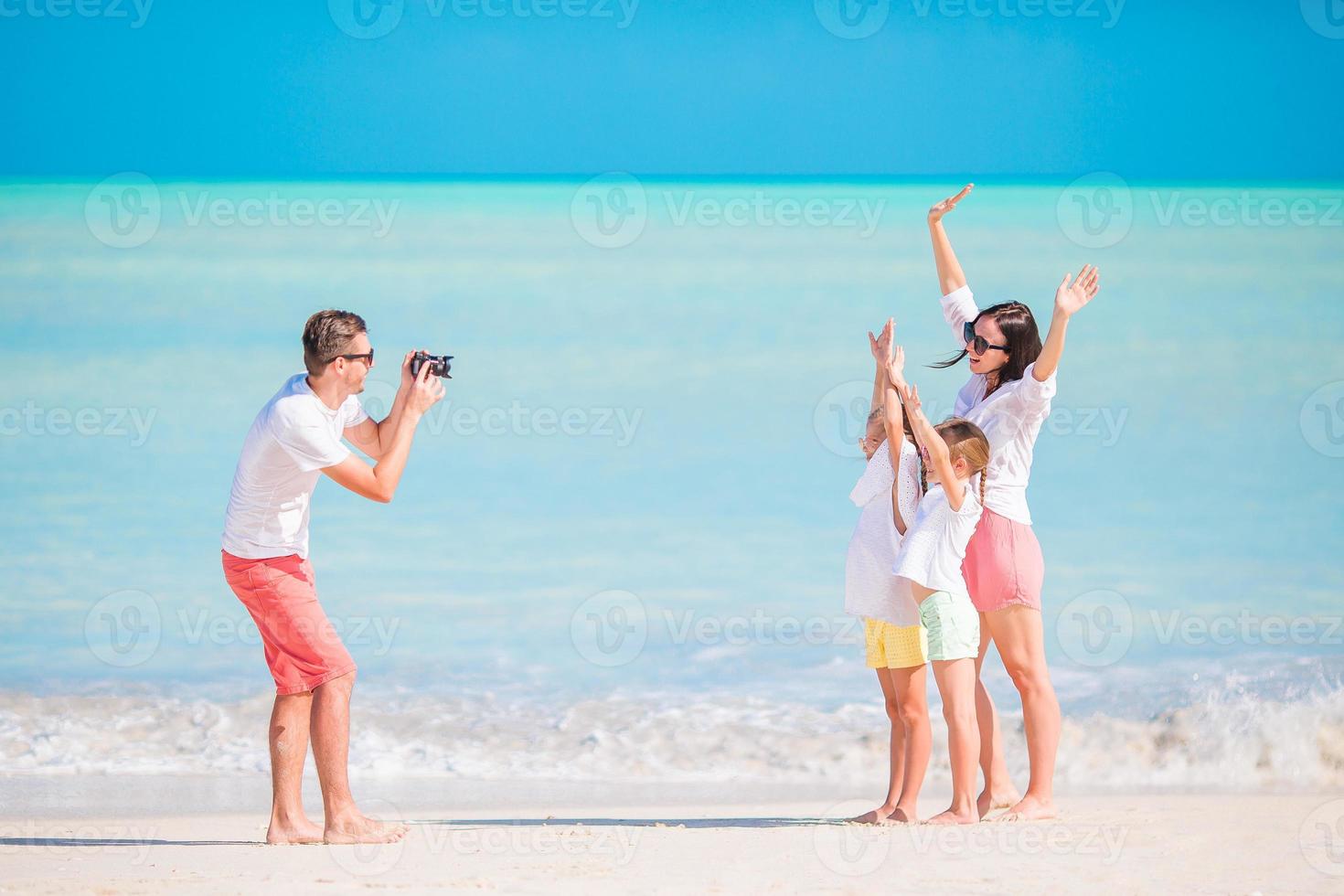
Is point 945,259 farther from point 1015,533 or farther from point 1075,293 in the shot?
point 1015,533

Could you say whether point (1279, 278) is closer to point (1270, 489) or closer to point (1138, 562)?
point (1270, 489)

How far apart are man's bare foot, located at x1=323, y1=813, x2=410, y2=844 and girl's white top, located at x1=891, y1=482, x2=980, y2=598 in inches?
44.1

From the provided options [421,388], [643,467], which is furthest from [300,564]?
[643,467]

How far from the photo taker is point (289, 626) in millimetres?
2760

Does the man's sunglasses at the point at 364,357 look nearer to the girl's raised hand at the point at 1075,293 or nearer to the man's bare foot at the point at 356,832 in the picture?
the man's bare foot at the point at 356,832

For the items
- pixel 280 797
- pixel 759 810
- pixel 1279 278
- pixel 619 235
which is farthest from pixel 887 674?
pixel 619 235

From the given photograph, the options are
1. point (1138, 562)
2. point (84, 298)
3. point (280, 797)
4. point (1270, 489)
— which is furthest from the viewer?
point (84, 298)

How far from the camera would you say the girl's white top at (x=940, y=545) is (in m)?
2.87

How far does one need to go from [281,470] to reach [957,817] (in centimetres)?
149

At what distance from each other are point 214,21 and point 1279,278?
625cm

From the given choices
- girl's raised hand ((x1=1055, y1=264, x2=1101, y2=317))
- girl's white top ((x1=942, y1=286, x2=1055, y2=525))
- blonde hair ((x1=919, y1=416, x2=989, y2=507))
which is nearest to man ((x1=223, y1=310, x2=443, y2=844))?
blonde hair ((x1=919, y1=416, x2=989, y2=507))

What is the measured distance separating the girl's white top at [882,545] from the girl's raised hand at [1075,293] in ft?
1.38

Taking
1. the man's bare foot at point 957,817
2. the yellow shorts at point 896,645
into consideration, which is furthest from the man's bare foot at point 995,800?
the yellow shorts at point 896,645

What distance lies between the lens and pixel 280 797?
2758 millimetres
